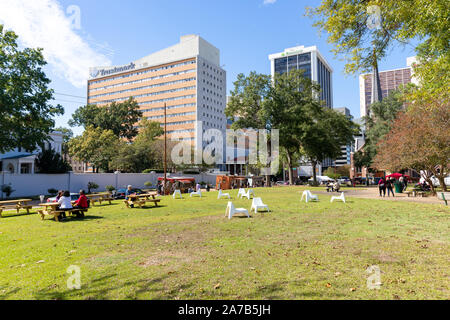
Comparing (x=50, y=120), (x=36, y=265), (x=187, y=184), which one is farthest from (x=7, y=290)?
(x=187, y=184)

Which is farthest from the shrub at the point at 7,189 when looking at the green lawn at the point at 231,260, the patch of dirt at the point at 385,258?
the patch of dirt at the point at 385,258

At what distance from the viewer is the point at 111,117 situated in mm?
71812

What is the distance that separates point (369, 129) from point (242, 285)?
5930 cm

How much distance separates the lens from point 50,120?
27703 millimetres

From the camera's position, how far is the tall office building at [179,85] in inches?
3888

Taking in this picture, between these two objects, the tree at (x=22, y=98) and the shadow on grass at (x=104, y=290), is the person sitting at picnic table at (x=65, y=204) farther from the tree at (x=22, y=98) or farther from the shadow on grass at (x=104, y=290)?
the tree at (x=22, y=98)

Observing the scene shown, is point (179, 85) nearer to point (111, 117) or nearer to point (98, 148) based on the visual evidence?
point (111, 117)

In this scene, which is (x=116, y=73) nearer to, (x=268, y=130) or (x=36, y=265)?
(x=268, y=130)

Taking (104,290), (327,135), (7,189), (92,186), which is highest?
(327,135)

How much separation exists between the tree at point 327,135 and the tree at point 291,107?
1243 millimetres

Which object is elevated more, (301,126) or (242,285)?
(301,126)

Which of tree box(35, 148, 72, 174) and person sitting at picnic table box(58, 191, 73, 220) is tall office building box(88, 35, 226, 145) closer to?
tree box(35, 148, 72, 174)

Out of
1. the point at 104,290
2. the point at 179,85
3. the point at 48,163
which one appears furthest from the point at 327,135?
the point at 179,85

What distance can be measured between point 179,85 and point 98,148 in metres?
54.2
